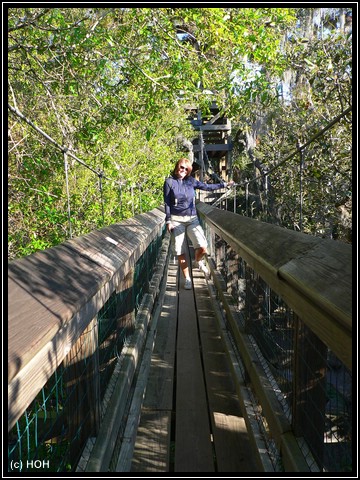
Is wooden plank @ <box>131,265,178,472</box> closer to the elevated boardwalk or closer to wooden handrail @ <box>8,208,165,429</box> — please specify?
the elevated boardwalk

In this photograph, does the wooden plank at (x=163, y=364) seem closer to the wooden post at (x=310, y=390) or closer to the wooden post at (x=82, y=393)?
the wooden post at (x=82, y=393)

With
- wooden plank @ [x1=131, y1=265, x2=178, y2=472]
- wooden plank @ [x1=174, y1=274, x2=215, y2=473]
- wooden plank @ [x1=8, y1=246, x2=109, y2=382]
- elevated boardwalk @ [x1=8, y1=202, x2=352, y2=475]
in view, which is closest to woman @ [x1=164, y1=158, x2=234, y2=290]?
wooden plank @ [x1=131, y1=265, x2=178, y2=472]

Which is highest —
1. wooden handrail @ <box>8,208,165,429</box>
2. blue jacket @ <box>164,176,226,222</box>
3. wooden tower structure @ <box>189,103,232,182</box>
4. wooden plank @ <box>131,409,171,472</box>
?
wooden tower structure @ <box>189,103,232,182</box>

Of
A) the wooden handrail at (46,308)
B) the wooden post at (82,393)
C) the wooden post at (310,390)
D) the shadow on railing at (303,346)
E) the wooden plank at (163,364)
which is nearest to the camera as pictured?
the wooden handrail at (46,308)

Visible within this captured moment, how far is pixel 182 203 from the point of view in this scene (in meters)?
5.18

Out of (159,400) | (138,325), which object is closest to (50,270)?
(159,400)

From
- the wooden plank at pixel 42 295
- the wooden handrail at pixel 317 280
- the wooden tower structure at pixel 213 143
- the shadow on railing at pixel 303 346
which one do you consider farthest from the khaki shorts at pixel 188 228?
the wooden tower structure at pixel 213 143

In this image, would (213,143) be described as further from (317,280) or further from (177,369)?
(317,280)

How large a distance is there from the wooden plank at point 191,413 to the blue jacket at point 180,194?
1.55 m

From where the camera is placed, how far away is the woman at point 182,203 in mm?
4980

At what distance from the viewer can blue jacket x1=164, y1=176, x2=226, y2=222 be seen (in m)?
4.98

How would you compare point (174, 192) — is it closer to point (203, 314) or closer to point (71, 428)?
point (203, 314)

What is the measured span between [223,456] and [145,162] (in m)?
9.42
